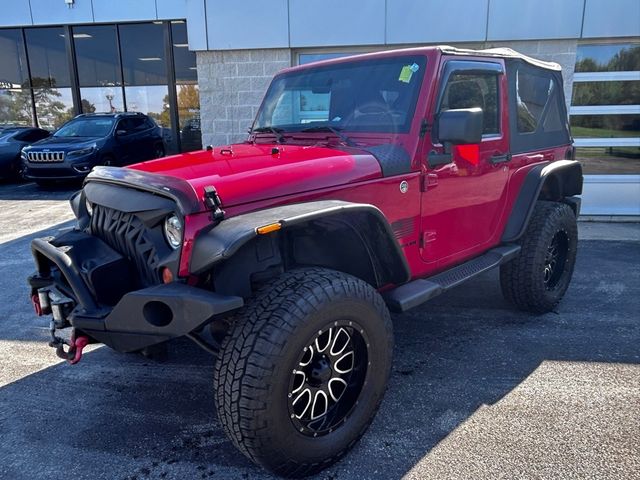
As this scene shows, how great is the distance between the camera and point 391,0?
760cm

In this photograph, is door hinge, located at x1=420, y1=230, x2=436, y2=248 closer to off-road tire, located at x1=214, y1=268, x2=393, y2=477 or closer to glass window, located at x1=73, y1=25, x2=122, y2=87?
off-road tire, located at x1=214, y1=268, x2=393, y2=477

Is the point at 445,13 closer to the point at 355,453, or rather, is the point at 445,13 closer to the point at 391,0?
the point at 391,0

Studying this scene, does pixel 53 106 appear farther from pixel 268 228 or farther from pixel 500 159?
pixel 268 228

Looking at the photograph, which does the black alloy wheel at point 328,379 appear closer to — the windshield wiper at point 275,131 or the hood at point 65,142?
the windshield wiper at point 275,131

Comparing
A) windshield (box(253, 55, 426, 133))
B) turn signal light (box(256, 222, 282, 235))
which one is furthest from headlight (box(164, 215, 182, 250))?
windshield (box(253, 55, 426, 133))

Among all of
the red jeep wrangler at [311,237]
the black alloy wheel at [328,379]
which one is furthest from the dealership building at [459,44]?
the black alloy wheel at [328,379]

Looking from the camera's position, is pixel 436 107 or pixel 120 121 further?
pixel 120 121

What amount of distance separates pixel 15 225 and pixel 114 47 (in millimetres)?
8258

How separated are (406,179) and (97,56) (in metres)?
14.4

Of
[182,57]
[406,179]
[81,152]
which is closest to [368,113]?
[406,179]

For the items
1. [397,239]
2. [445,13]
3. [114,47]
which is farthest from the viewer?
[114,47]

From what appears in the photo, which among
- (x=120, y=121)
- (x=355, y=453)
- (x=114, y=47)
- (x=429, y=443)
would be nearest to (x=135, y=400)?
(x=355, y=453)

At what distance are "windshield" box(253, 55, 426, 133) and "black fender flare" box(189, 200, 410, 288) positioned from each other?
71 centimetres

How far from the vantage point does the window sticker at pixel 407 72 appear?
3152 mm
